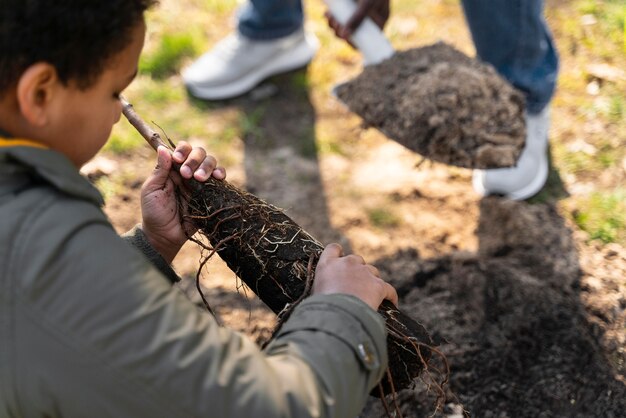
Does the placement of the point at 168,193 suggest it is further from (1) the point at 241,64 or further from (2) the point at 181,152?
(1) the point at 241,64

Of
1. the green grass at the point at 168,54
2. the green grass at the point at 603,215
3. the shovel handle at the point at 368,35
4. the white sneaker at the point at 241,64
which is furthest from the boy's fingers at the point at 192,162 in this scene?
the green grass at the point at 168,54

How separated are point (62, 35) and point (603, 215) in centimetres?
273

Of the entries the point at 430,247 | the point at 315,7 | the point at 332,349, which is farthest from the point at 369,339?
the point at 315,7

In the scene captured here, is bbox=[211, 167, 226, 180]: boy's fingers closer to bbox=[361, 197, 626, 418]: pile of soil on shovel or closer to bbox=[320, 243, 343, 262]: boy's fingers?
bbox=[320, 243, 343, 262]: boy's fingers

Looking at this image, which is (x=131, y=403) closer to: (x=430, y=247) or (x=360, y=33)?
(x=430, y=247)

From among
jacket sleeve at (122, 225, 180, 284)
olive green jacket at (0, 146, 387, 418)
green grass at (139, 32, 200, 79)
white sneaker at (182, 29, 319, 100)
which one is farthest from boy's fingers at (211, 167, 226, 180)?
green grass at (139, 32, 200, 79)

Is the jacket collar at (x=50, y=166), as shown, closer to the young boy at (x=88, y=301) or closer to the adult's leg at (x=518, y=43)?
the young boy at (x=88, y=301)

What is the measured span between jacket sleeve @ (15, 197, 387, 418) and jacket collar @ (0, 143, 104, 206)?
37 mm

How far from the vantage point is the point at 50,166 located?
150cm

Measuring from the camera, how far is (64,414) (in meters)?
1.47

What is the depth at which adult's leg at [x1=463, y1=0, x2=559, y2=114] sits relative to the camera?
11.0ft

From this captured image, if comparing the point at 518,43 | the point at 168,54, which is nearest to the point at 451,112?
the point at 518,43

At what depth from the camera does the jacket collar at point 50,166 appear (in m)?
1.47

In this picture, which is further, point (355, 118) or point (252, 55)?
point (252, 55)
